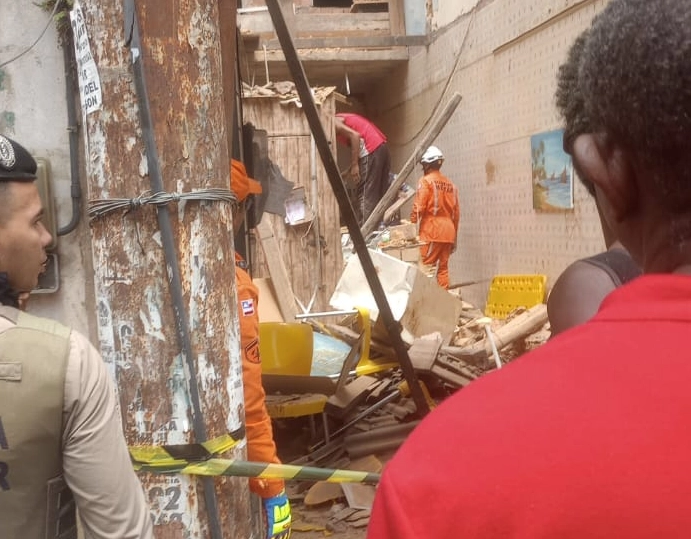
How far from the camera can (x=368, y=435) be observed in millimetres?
5305

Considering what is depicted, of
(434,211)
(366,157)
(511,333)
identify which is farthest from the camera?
(366,157)

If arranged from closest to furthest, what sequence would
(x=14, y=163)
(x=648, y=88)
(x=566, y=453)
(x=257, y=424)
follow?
(x=566, y=453)
(x=648, y=88)
(x=14, y=163)
(x=257, y=424)

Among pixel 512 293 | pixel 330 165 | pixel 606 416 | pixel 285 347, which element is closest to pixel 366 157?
pixel 512 293

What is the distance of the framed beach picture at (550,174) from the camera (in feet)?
25.5

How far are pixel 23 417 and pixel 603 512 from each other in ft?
4.49

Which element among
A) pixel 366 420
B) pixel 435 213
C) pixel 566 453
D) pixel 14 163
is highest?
pixel 14 163

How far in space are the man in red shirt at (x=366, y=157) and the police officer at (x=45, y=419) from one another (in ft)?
32.8

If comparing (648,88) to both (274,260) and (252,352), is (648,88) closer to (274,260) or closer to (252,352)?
(252,352)

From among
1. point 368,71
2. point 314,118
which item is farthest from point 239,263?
point 368,71

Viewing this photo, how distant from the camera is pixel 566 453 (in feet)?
2.01

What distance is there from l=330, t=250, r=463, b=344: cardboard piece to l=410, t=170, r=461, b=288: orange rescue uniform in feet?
9.97

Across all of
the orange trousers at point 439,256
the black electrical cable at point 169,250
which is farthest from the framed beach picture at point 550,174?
the black electrical cable at point 169,250

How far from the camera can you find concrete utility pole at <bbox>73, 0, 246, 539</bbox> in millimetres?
1919

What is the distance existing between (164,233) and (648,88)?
147cm
